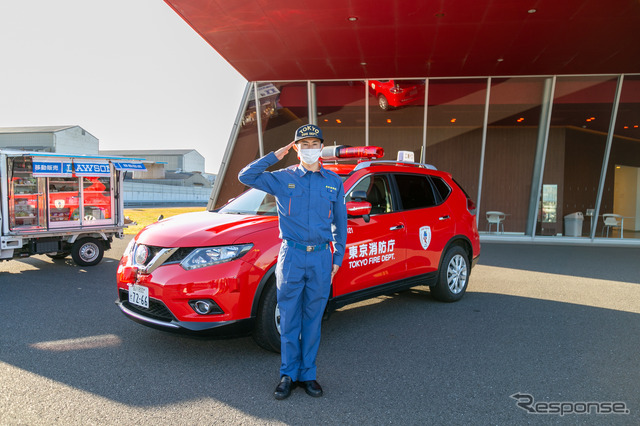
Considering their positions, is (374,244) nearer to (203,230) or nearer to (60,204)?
(203,230)

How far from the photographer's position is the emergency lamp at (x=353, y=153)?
547 centimetres

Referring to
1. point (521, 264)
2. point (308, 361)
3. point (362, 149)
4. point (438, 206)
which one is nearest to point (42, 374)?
point (308, 361)

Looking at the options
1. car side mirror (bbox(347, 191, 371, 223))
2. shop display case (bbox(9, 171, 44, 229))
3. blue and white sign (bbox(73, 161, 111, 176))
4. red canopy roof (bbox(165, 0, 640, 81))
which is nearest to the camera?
car side mirror (bbox(347, 191, 371, 223))

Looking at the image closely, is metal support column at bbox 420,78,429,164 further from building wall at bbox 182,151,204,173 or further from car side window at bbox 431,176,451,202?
building wall at bbox 182,151,204,173

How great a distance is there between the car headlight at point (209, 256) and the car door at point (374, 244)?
110 centimetres

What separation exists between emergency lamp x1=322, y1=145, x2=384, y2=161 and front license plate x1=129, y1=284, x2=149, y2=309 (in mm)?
2705

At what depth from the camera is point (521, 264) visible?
10.3m

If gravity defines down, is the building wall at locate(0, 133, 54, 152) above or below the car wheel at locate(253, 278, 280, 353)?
above

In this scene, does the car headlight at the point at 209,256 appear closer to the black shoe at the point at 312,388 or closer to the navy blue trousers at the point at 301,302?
the navy blue trousers at the point at 301,302

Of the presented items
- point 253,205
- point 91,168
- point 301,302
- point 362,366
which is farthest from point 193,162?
point 301,302

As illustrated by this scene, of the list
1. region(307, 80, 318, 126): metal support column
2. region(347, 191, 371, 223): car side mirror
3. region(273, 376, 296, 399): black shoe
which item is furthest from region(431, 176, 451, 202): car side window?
region(307, 80, 318, 126): metal support column

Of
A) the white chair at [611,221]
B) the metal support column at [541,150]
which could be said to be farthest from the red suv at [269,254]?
the white chair at [611,221]

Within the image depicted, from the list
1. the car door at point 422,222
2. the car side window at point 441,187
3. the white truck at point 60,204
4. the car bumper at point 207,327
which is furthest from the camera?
the white truck at point 60,204

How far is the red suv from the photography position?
12.2 feet
